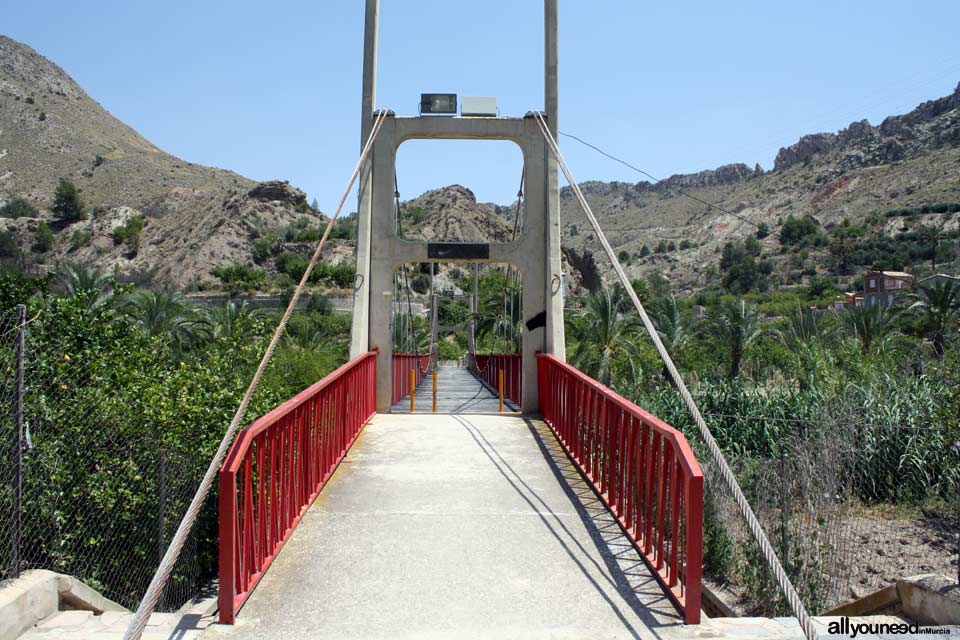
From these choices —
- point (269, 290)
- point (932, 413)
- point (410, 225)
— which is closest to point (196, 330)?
point (932, 413)

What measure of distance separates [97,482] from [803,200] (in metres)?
113

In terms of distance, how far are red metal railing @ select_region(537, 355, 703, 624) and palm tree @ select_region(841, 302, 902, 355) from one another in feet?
79.1

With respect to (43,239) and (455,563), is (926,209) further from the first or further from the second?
(43,239)

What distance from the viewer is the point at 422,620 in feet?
14.9

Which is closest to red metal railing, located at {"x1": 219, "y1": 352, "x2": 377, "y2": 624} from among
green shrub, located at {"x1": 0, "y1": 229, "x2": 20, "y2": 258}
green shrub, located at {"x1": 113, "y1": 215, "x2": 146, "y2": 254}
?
green shrub, located at {"x1": 0, "y1": 229, "x2": 20, "y2": 258}

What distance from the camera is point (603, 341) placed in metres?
28.0

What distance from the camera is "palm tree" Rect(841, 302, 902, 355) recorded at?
2960cm

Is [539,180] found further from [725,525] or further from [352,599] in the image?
[352,599]

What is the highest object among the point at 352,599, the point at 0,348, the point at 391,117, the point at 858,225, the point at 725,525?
the point at 858,225

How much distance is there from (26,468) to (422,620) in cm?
406

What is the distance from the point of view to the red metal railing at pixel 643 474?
4484mm

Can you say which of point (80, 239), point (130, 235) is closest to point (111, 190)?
point (80, 239)

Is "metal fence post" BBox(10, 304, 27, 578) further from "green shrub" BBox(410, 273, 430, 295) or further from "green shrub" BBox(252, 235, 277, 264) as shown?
"green shrub" BBox(252, 235, 277, 264)

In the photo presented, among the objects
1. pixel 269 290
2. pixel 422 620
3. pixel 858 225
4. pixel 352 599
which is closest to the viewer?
pixel 422 620
